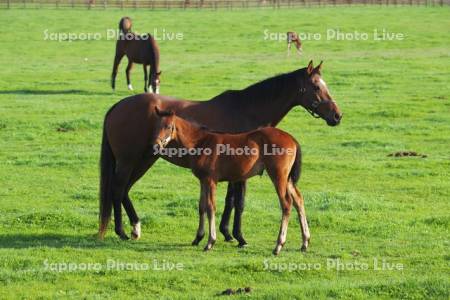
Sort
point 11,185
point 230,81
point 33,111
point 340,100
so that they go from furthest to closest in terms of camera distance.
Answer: point 230,81 → point 340,100 → point 33,111 → point 11,185

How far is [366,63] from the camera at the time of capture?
36.7 meters

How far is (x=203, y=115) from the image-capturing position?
42.8 feet

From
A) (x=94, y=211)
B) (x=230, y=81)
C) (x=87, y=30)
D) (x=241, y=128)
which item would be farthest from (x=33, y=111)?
(x=87, y=30)

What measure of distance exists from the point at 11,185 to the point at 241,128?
234 inches

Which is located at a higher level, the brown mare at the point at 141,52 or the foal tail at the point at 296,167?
the foal tail at the point at 296,167

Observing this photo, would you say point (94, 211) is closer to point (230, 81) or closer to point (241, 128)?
point (241, 128)

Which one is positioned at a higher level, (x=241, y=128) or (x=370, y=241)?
(x=241, y=128)

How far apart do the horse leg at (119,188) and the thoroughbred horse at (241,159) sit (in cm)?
105

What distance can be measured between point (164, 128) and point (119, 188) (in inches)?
65.0

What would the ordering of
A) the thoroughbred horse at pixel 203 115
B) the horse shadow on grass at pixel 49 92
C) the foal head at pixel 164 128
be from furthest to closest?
the horse shadow on grass at pixel 49 92 → the thoroughbred horse at pixel 203 115 → the foal head at pixel 164 128

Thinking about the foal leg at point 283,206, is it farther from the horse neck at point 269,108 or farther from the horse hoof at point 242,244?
the horse neck at point 269,108

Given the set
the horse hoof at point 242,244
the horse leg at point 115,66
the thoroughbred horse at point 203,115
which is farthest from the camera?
the horse leg at point 115,66

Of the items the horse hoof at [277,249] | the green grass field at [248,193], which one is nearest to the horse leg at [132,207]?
the green grass field at [248,193]

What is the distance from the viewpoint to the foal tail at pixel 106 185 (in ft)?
41.8
